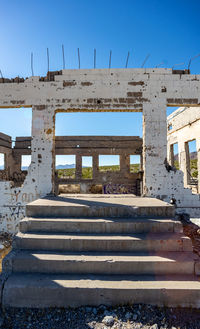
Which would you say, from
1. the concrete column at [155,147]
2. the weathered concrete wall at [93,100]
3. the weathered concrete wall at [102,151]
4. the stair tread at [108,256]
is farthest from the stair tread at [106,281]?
the weathered concrete wall at [102,151]

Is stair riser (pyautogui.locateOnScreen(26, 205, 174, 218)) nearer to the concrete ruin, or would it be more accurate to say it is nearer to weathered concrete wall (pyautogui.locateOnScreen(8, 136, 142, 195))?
the concrete ruin

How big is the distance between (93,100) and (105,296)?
5398 mm

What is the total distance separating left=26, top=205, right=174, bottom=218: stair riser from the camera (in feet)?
11.9

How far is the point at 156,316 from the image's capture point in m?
2.21

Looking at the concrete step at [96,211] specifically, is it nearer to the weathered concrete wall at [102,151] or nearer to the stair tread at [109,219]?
the stair tread at [109,219]

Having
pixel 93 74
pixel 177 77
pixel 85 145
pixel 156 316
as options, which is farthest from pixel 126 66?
pixel 85 145

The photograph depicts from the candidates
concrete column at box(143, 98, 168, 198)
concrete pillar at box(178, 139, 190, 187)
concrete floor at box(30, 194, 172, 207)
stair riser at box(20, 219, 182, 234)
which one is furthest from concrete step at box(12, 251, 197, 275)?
concrete pillar at box(178, 139, 190, 187)

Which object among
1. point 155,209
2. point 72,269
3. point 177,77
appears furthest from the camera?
point 177,77

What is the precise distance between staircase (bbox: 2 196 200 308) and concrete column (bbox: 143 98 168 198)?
205 cm

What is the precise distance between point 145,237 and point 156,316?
3.57ft

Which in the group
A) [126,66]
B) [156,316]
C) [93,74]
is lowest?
[156,316]

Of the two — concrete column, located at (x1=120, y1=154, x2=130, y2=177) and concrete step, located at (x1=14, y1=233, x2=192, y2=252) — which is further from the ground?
concrete column, located at (x1=120, y1=154, x2=130, y2=177)

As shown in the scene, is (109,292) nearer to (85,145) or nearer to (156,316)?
(156,316)

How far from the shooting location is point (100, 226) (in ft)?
10.8
